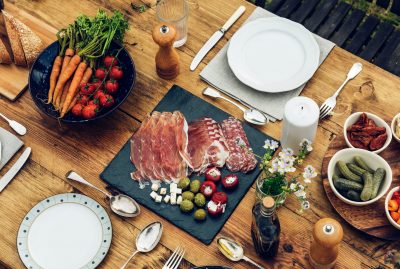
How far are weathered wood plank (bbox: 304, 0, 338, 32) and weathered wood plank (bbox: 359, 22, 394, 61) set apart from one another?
0.79 ft

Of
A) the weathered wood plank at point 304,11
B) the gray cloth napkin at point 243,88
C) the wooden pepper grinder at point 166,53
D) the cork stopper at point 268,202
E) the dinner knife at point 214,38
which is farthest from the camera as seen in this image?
the weathered wood plank at point 304,11

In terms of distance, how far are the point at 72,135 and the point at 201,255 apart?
0.66 metres

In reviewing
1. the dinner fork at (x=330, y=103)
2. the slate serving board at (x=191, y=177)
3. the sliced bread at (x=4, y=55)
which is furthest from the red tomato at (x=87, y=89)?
the dinner fork at (x=330, y=103)

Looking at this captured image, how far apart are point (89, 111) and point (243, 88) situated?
1.88 feet

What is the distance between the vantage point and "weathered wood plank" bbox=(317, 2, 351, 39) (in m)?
2.76

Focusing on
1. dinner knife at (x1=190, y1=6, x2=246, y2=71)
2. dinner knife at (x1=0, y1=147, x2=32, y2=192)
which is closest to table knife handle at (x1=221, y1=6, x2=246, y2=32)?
dinner knife at (x1=190, y1=6, x2=246, y2=71)

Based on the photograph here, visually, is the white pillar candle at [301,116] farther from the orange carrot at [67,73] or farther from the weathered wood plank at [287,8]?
the weathered wood plank at [287,8]

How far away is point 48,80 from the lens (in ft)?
7.30

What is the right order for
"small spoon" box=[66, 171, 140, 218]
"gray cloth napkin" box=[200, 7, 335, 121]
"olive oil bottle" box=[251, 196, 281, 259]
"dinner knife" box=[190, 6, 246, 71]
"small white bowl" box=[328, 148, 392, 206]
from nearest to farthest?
"olive oil bottle" box=[251, 196, 281, 259]
"small white bowl" box=[328, 148, 392, 206]
"small spoon" box=[66, 171, 140, 218]
"gray cloth napkin" box=[200, 7, 335, 121]
"dinner knife" box=[190, 6, 246, 71]

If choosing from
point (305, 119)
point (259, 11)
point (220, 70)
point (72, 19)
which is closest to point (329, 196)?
point (305, 119)

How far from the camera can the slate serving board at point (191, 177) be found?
Result: 1970 millimetres

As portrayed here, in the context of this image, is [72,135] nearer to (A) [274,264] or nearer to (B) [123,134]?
(B) [123,134]

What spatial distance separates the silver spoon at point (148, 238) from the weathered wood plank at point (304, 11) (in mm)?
1327

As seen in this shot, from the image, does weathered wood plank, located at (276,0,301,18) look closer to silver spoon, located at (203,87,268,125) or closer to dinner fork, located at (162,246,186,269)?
silver spoon, located at (203,87,268,125)
